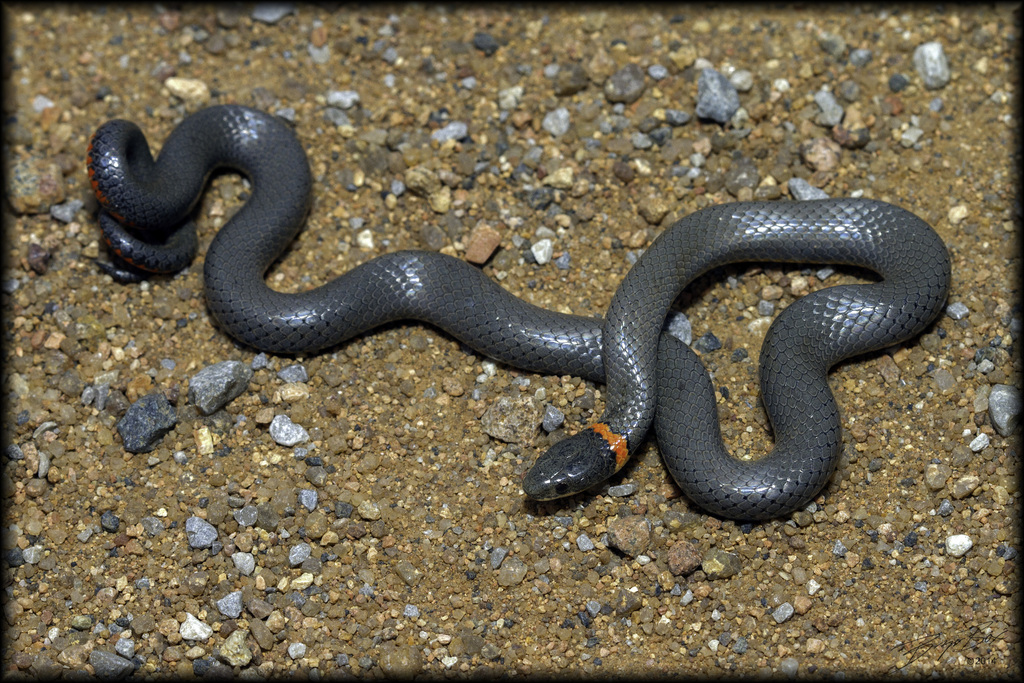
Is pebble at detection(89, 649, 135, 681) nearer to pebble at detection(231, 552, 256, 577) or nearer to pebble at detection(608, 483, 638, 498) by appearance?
pebble at detection(231, 552, 256, 577)

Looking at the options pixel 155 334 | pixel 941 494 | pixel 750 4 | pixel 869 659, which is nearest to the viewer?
pixel 869 659

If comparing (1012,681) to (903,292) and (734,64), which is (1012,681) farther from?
(734,64)

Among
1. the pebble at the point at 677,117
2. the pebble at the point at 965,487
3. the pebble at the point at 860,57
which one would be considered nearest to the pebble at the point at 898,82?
the pebble at the point at 860,57

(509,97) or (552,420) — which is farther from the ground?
(509,97)

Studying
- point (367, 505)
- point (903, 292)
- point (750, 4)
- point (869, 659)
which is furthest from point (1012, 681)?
point (750, 4)

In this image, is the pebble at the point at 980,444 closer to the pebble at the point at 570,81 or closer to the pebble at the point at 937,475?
the pebble at the point at 937,475

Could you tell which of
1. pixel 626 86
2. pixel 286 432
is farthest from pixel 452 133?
pixel 286 432

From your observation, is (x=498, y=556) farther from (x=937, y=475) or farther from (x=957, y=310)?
(x=957, y=310)
